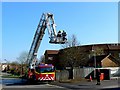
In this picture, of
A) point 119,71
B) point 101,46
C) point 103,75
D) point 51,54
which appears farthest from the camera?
point 51,54

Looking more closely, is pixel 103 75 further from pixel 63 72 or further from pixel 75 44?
pixel 75 44

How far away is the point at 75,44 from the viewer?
74562 mm

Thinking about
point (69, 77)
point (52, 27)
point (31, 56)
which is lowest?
point (69, 77)

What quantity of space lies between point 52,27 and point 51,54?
93.8 m

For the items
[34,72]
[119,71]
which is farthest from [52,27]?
[119,71]

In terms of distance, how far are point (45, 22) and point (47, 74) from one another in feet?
24.8

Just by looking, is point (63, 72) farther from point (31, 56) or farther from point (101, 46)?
point (101, 46)

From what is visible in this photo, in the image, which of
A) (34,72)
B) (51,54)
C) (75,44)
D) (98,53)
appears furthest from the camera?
(51,54)

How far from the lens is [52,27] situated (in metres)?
40.6

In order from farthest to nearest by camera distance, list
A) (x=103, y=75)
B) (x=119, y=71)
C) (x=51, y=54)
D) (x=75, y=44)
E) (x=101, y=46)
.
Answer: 1. (x=51, y=54)
2. (x=101, y=46)
3. (x=75, y=44)
4. (x=119, y=71)
5. (x=103, y=75)

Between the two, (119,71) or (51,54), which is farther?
(51,54)

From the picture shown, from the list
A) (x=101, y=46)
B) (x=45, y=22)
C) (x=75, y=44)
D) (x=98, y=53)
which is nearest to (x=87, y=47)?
(x=101, y=46)

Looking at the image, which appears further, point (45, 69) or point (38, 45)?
point (38, 45)

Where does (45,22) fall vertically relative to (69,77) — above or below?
above
